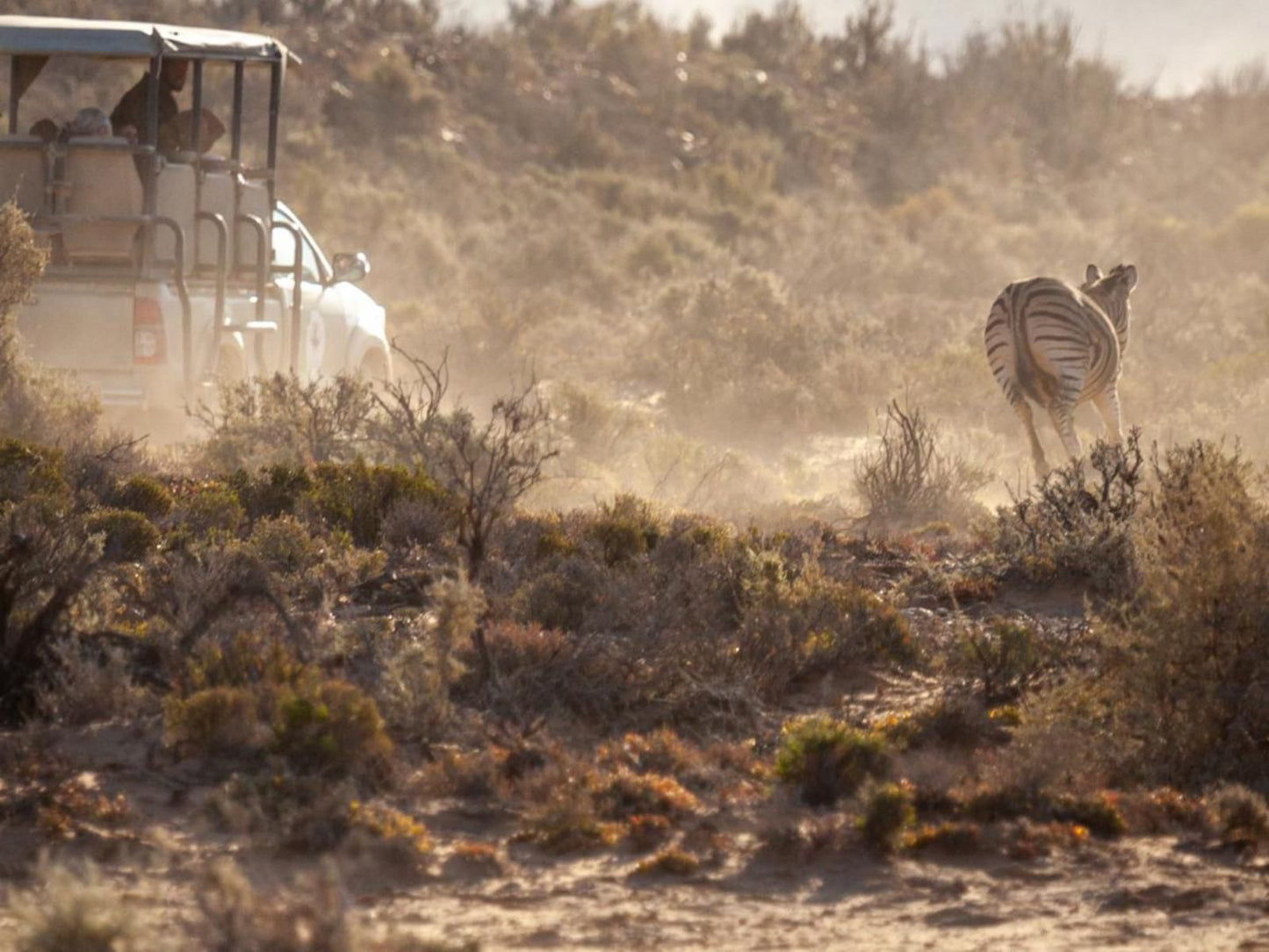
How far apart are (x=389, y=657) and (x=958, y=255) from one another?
80.0 feet

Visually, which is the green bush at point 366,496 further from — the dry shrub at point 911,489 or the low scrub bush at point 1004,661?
the dry shrub at point 911,489

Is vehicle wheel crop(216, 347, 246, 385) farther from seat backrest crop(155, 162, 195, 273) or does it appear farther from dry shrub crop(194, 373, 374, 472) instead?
seat backrest crop(155, 162, 195, 273)

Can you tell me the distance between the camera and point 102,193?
1259 centimetres

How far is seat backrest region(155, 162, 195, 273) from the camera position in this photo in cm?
1284

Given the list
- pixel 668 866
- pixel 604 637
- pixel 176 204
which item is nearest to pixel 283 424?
pixel 176 204

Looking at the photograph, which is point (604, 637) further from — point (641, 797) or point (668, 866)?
point (668, 866)

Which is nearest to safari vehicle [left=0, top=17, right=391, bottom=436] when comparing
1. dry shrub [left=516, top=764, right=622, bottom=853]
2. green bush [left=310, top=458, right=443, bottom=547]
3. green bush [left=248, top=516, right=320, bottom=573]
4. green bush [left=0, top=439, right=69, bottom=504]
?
green bush [left=0, top=439, right=69, bottom=504]

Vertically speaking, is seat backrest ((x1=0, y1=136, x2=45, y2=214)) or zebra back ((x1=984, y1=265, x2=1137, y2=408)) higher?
seat backrest ((x1=0, y1=136, x2=45, y2=214))

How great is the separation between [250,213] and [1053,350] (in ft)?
19.9

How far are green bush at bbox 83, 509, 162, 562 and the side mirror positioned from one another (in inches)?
188

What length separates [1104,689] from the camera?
23.5ft

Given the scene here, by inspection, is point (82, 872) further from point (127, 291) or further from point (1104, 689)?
point (127, 291)

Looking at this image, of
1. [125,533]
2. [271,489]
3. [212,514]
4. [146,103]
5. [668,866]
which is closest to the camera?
[668,866]

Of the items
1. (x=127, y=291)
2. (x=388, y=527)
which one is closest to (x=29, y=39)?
(x=127, y=291)
